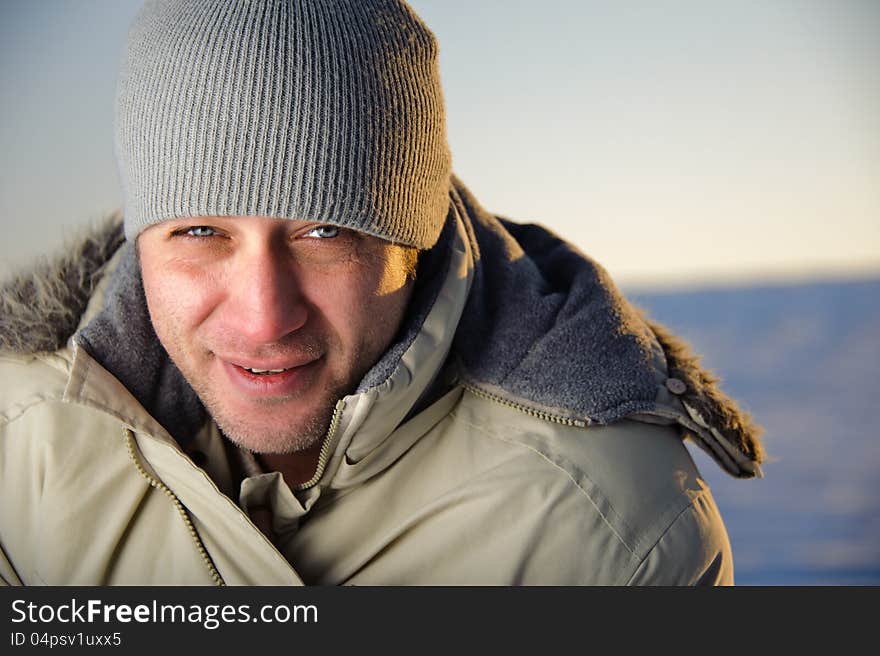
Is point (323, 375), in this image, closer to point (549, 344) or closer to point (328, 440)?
point (328, 440)

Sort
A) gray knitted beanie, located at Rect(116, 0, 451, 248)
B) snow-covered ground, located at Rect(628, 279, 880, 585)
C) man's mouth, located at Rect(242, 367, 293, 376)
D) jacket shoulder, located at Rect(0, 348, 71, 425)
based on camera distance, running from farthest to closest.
Result: snow-covered ground, located at Rect(628, 279, 880, 585) < jacket shoulder, located at Rect(0, 348, 71, 425) < man's mouth, located at Rect(242, 367, 293, 376) < gray knitted beanie, located at Rect(116, 0, 451, 248)

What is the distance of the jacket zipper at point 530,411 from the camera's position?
146 cm

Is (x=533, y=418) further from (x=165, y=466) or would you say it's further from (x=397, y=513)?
(x=165, y=466)

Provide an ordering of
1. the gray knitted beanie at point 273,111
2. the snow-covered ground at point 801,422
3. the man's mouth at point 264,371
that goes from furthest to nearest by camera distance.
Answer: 1. the snow-covered ground at point 801,422
2. the man's mouth at point 264,371
3. the gray knitted beanie at point 273,111

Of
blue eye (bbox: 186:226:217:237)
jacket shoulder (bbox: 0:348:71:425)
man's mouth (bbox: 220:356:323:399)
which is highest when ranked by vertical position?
blue eye (bbox: 186:226:217:237)

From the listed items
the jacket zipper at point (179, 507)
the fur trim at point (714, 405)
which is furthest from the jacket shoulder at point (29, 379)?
the fur trim at point (714, 405)

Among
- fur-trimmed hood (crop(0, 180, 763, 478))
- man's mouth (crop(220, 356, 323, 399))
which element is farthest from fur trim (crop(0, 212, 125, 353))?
man's mouth (crop(220, 356, 323, 399))

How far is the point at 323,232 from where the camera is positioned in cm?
137

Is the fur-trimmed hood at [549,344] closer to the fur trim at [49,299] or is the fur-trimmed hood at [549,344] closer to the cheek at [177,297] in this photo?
the fur trim at [49,299]

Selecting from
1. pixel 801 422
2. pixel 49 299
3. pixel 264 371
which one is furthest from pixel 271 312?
pixel 801 422

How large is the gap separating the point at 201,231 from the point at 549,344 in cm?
60

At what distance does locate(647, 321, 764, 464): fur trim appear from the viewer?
58.5 inches

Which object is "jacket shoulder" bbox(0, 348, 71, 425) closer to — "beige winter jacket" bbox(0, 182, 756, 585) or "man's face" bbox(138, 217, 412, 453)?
"beige winter jacket" bbox(0, 182, 756, 585)
